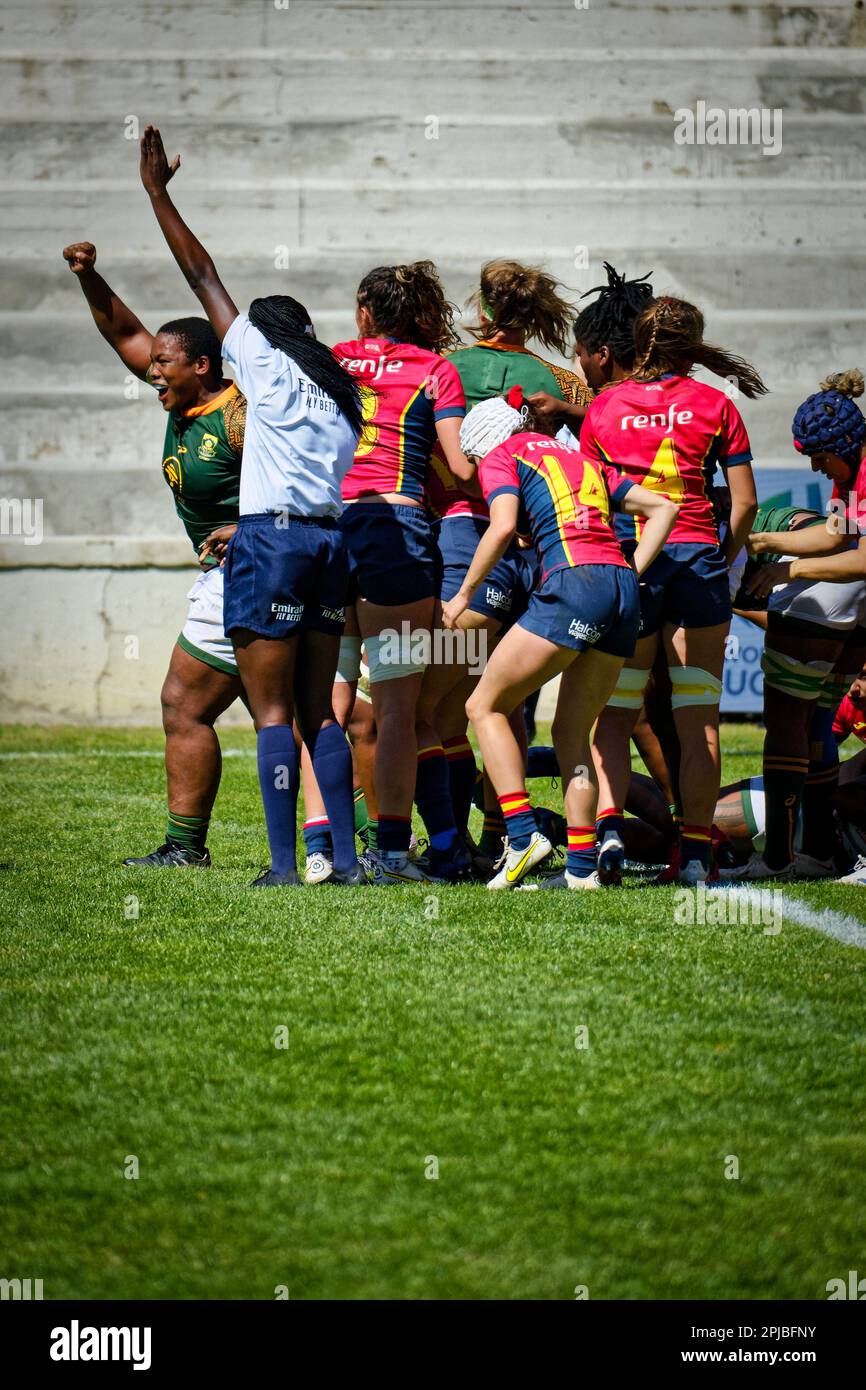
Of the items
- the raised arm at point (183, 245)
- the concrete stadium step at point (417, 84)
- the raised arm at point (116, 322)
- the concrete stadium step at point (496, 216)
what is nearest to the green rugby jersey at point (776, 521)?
the raised arm at point (183, 245)

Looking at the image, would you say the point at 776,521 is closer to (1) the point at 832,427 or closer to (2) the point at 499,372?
(1) the point at 832,427

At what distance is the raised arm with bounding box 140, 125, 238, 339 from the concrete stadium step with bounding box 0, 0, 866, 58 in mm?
10550

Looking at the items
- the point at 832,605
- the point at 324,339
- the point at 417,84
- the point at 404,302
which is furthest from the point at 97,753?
the point at 417,84

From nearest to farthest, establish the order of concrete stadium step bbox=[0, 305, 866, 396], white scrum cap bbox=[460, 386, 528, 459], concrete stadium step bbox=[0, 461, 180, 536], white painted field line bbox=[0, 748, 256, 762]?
1. white scrum cap bbox=[460, 386, 528, 459]
2. white painted field line bbox=[0, 748, 256, 762]
3. concrete stadium step bbox=[0, 461, 180, 536]
4. concrete stadium step bbox=[0, 305, 866, 396]

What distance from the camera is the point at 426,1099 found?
3322mm

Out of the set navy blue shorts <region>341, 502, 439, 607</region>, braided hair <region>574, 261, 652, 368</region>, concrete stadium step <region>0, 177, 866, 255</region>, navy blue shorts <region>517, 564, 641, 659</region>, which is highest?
concrete stadium step <region>0, 177, 866, 255</region>

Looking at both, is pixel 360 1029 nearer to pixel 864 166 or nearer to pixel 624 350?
pixel 624 350

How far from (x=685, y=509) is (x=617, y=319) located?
916mm

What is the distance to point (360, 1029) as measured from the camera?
3727 mm

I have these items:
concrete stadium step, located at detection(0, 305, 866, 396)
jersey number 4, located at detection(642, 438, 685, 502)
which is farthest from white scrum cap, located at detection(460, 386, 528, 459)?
concrete stadium step, located at detection(0, 305, 866, 396)

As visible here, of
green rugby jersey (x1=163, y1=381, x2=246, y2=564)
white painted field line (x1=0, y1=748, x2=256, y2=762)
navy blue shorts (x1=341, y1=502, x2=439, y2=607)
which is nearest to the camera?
navy blue shorts (x1=341, y1=502, x2=439, y2=607)

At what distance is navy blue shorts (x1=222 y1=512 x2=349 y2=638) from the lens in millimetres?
5320

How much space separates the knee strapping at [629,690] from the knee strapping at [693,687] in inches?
5.2

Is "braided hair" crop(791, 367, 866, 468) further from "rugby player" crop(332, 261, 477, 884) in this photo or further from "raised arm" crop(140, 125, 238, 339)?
"raised arm" crop(140, 125, 238, 339)
